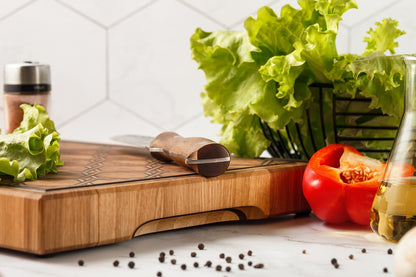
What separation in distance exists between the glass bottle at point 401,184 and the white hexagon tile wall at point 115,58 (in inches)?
37.1

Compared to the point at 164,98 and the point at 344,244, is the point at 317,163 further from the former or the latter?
the point at 164,98

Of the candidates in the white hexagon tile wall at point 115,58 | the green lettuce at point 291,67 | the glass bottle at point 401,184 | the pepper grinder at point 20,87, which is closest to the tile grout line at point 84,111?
the white hexagon tile wall at point 115,58

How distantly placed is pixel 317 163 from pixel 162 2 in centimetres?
96

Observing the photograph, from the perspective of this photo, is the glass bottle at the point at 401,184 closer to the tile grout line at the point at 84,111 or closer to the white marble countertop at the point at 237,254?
the white marble countertop at the point at 237,254

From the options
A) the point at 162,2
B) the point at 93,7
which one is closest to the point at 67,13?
the point at 93,7

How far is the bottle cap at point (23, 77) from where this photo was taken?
3.97 ft

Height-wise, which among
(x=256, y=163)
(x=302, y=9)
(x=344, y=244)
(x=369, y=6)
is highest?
(x=369, y=6)

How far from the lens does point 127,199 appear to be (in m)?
0.86

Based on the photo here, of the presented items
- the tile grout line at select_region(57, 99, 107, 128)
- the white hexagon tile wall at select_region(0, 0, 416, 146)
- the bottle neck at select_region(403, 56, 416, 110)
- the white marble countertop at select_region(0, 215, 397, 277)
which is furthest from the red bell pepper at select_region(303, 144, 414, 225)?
the tile grout line at select_region(57, 99, 107, 128)

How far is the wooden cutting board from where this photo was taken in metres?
0.79

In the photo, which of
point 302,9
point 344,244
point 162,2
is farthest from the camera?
point 162,2

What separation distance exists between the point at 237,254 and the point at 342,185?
0.73 feet

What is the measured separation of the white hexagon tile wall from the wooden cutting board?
0.68 metres

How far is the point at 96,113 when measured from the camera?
1.86m
